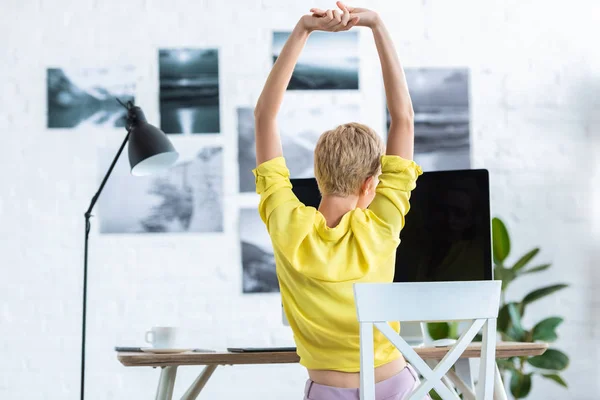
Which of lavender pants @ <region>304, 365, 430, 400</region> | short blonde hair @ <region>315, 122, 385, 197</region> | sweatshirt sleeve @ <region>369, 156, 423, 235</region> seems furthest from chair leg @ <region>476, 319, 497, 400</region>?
short blonde hair @ <region>315, 122, 385, 197</region>

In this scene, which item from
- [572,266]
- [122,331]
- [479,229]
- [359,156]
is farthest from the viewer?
[572,266]

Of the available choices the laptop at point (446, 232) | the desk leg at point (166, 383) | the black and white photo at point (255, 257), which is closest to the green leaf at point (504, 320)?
the black and white photo at point (255, 257)

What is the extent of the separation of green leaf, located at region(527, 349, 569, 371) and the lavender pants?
5.63ft

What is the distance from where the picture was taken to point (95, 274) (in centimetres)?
321

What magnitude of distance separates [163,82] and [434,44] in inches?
44.7

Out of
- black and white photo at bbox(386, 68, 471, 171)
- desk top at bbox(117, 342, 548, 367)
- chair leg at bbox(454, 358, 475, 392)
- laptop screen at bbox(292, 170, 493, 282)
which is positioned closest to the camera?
desk top at bbox(117, 342, 548, 367)

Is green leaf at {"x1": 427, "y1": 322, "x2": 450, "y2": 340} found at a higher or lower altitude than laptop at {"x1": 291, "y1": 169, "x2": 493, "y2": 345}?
lower

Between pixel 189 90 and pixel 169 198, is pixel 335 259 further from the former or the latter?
pixel 189 90

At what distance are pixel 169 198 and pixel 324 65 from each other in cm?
84

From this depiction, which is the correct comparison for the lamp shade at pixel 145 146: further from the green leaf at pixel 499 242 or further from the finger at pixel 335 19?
the green leaf at pixel 499 242

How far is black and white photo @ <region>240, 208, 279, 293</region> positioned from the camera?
10.6 ft

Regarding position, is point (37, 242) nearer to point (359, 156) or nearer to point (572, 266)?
point (359, 156)

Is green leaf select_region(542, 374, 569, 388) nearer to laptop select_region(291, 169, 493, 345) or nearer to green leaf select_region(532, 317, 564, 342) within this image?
green leaf select_region(532, 317, 564, 342)

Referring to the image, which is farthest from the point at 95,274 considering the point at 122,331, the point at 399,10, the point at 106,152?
the point at 399,10
